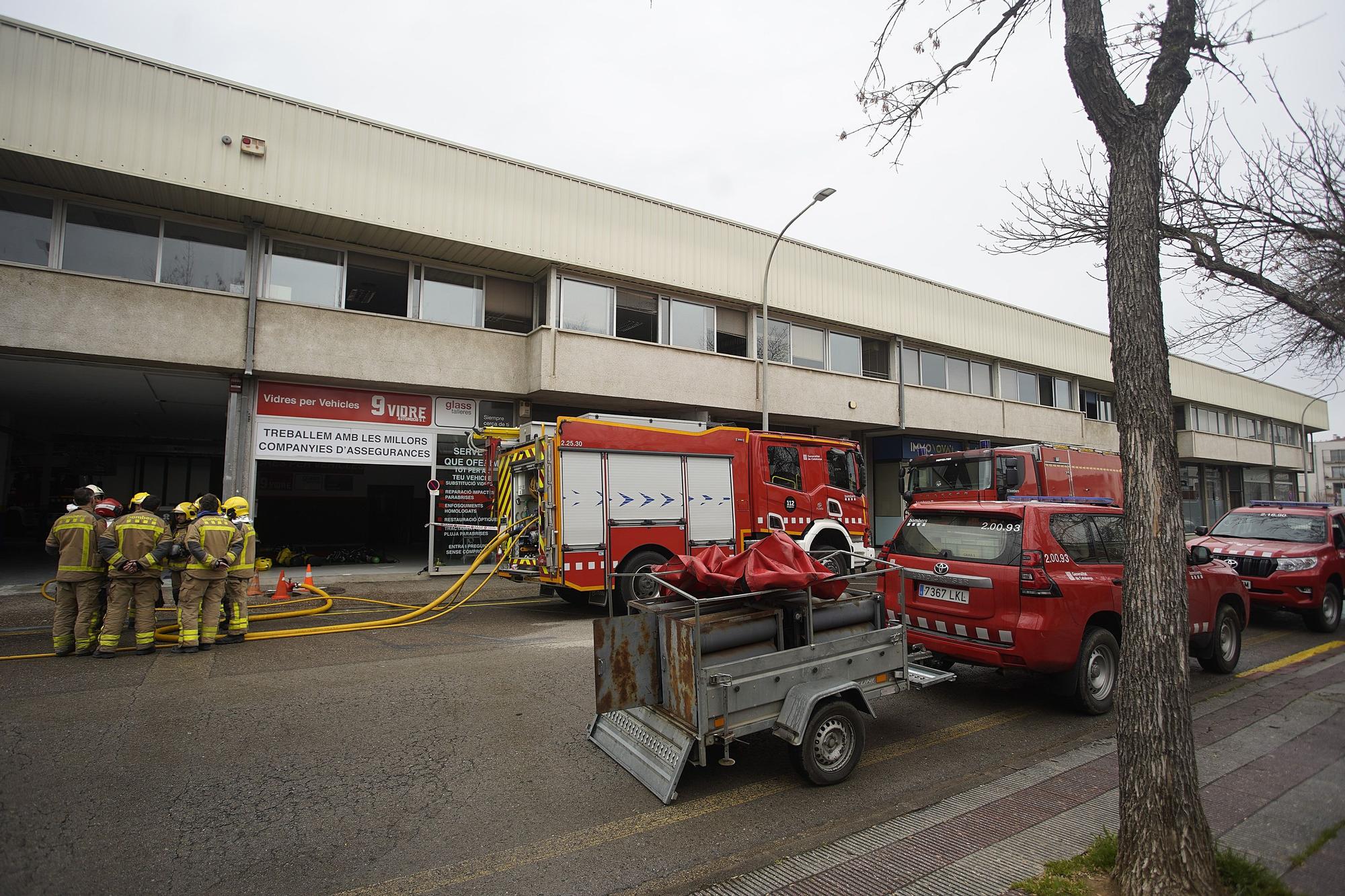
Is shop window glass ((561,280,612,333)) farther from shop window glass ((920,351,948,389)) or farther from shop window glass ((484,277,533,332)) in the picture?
shop window glass ((920,351,948,389))

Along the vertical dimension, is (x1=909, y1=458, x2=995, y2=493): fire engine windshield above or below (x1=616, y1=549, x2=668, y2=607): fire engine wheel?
above

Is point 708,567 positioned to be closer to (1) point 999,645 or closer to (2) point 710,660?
(2) point 710,660

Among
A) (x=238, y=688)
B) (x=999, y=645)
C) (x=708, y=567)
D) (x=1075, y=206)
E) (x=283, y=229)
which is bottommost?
(x=238, y=688)

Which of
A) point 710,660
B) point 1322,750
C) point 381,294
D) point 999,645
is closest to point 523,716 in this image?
point 710,660

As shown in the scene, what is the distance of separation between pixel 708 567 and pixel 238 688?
4.59 m

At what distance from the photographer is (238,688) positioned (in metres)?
6.02

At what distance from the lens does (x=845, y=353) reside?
20.5 meters

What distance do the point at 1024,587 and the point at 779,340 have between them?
14344mm

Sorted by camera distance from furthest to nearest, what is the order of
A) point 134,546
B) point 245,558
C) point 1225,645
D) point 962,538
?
1. point 245,558
2. point 134,546
3. point 1225,645
4. point 962,538

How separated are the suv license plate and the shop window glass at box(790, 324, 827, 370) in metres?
13.9

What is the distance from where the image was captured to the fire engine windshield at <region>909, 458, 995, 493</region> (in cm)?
1262

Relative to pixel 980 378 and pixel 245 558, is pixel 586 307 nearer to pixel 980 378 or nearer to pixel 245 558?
pixel 245 558

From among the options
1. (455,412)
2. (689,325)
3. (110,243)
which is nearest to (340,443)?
(455,412)

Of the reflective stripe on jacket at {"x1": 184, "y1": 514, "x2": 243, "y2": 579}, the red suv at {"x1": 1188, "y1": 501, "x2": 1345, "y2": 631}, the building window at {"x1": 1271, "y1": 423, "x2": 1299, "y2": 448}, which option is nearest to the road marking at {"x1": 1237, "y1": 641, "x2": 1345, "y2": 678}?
the red suv at {"x1": 1188, "y1": 501, "x2": 1345, "y2": 631}
